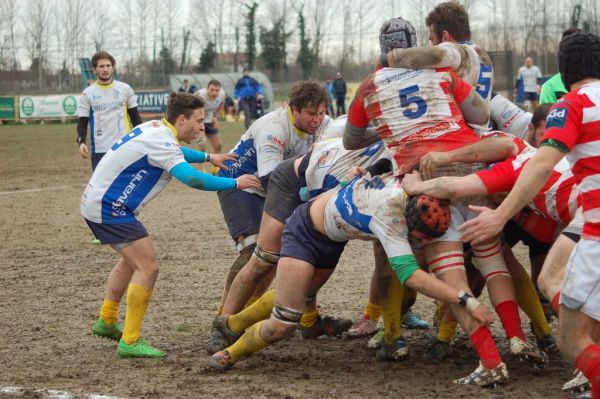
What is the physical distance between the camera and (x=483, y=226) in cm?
483

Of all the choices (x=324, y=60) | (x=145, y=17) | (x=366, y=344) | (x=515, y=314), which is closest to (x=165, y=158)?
(x=366, y=344)

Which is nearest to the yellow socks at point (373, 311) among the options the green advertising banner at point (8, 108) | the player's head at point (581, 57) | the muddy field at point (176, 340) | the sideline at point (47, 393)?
the muddy field at point (176, 340)

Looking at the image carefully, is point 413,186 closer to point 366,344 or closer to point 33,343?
point 366,344

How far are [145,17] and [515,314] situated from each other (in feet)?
176

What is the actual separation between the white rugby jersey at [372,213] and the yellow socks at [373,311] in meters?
1.23

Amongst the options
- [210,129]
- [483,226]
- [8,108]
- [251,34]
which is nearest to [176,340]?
[483,226]

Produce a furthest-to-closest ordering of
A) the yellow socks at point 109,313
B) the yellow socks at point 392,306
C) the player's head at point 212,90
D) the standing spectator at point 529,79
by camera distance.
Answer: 1. the standing spectator at point 529,79
2. the player's head at point 212,90
3. the yellow socks at point 109,313
4. the yellow socks at point 392,306

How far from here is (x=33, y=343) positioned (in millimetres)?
6672

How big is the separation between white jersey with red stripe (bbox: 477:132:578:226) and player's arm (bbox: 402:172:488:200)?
5 centimetres

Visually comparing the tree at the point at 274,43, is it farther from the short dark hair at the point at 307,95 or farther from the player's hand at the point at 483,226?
the player's hand at the point at 483,226

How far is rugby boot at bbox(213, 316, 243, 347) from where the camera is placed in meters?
6.28

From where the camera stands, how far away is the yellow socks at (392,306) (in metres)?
5.99

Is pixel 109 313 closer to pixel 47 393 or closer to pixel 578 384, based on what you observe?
pixel 47 393

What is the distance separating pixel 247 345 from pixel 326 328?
116 centimetres
